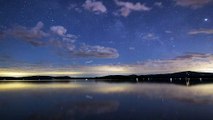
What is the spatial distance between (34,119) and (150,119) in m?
9.23

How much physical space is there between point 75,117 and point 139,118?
17.0 ft

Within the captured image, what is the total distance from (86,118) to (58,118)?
224 centimetres

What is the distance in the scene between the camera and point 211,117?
830 inches

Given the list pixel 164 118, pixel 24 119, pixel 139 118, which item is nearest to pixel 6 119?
pixel 24 119

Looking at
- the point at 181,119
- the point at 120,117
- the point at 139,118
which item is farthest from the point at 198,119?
the point at 120,117

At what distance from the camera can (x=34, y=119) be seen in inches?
838

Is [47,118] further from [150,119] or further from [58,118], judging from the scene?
[150,119]

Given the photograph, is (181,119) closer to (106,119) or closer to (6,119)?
(106,119)

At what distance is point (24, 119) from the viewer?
69.9 ft

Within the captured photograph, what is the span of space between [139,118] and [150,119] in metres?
0.89

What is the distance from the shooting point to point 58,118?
21188 millimetres

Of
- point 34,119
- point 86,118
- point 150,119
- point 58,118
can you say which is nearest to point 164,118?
point 150,119

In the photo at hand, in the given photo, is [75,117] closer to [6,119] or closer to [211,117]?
[6,119]

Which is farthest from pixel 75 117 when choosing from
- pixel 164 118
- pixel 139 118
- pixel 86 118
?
pixel 164 118
